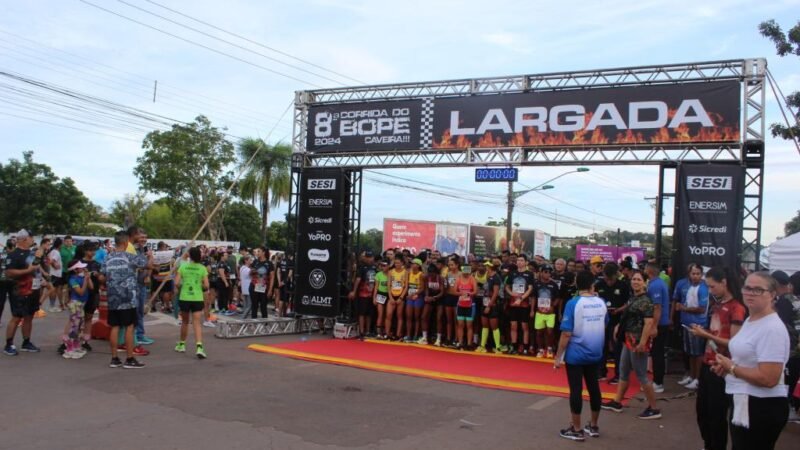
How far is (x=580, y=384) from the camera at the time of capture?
591 centimetres

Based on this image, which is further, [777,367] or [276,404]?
[276,404]

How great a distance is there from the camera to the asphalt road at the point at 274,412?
18.2ft

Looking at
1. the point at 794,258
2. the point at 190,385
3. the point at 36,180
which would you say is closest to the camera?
the point at 190,385

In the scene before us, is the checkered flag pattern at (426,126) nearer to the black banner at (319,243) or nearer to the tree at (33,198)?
the black banner at (319,243)

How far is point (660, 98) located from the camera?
410 inches

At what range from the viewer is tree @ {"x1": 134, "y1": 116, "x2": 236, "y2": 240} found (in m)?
34.1

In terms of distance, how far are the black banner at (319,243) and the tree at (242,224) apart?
33424 mm

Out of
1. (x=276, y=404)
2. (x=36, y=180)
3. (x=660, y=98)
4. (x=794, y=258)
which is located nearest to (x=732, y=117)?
(x=660, y=98)

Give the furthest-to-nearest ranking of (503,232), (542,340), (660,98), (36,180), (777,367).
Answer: (503,232) < (36,180) < (542,340) < (660,98) < (777,367)

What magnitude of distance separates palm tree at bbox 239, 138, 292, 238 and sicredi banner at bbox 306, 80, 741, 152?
807 inches

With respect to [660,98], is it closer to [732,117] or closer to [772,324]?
[732,117]

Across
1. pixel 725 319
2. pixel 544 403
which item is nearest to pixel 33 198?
pixel 544 403

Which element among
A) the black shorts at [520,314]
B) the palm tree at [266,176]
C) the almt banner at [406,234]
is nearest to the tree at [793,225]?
the almt banner at [406,234]

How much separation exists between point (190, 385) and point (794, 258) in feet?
38.3
